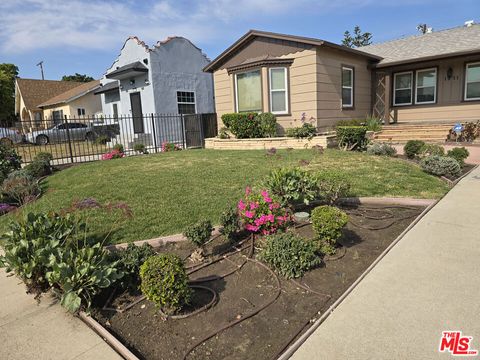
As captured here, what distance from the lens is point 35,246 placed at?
3.37 metres

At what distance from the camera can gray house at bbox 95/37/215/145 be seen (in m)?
17.2

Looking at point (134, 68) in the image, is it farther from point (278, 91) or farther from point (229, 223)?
point (229, 223)

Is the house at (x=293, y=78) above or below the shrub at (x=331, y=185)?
above

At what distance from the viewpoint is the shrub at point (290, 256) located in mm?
3416

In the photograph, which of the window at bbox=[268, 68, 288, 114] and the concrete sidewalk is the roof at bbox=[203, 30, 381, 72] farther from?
the concrete sidewalk

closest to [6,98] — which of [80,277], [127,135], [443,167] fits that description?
[127,135]

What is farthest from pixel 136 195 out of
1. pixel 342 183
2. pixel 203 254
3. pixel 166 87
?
pixel 166 87

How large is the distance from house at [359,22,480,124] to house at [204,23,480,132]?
33 mm

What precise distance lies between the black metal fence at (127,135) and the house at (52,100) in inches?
252

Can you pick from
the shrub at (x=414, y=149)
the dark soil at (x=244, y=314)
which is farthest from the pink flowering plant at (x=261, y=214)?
the shrub at (x=414, y=149)

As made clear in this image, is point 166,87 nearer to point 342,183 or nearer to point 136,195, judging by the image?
point 136,195

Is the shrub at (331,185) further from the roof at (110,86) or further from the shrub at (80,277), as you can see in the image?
the roof at (110,86)

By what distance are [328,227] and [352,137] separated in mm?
7742

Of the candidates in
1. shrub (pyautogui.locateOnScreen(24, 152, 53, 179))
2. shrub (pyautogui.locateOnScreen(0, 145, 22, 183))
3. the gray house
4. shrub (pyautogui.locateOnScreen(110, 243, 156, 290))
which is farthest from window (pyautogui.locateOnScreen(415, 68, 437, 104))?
shrub (pyautogui.locateOnScreen(0, 145, 22, 183))
